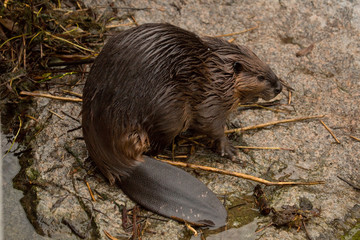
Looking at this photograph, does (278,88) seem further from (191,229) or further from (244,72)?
(191,229)

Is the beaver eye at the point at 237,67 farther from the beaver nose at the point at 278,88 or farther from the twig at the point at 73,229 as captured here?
the twig at the point at 73,229

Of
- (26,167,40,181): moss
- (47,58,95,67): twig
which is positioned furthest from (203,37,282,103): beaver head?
(26,167,40,181): moss

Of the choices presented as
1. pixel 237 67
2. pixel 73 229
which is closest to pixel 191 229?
pixel 73 229

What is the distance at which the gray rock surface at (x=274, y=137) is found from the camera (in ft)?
7.05

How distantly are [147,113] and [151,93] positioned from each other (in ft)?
0.30

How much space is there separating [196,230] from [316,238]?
0.51 metres

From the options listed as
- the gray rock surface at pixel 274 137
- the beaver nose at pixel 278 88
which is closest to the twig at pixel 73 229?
the gray rock surface at pixel 274 137

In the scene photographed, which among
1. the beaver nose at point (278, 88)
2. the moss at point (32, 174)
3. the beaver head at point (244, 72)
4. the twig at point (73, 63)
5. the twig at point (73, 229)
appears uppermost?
the beaver head at point (244, 72)

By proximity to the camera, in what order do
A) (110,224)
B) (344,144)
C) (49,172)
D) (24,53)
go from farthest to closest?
(24,53), (344,144), (49,172), (110,224)

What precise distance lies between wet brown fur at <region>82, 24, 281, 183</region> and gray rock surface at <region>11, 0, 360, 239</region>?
183 millimetres

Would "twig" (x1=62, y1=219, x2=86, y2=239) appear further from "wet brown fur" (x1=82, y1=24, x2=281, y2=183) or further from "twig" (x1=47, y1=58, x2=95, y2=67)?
"twig" (x1=47, y1=58, x2=95, y2=67)

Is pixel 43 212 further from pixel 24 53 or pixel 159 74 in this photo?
pixel 24 53

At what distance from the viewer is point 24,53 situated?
281cm

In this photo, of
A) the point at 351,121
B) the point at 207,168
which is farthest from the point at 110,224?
the point at 351,121
